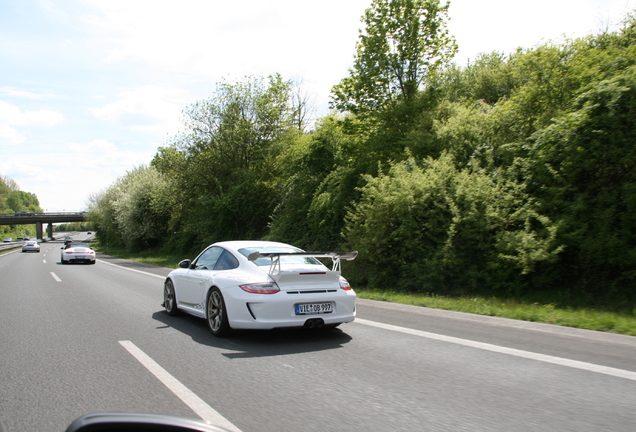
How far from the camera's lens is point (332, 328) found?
24.5 ft

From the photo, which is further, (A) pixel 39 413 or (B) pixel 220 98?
(B) pixel 220 98

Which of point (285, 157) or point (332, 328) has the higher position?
point (285, 157)

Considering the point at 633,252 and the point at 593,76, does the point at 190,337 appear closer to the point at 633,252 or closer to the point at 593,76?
the point at 633,252

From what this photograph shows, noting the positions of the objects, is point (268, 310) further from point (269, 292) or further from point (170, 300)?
point (170, 300)

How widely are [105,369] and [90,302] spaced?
6357 mm

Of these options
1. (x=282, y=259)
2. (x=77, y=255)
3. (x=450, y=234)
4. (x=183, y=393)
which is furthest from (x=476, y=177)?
(x=77, y=255)

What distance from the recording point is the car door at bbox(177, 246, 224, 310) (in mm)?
7461

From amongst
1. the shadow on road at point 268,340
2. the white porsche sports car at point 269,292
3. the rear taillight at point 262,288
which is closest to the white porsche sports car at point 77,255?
the shadow on road at point 268,340

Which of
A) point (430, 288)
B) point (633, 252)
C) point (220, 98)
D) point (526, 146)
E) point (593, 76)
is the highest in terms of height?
point (220, 98)

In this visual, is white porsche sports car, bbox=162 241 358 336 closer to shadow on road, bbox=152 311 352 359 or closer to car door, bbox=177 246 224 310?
car door, bbox=177 246 224 310

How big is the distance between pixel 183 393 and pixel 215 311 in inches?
103

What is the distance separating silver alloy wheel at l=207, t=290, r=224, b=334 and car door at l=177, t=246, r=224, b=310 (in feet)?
0.98

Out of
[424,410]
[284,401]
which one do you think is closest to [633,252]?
[424,410]

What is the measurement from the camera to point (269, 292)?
6352mm
